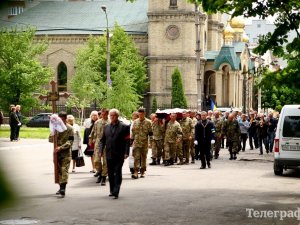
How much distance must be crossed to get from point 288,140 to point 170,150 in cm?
519

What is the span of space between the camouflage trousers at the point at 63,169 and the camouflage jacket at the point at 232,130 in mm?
13105

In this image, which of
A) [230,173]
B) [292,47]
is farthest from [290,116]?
[292,47]

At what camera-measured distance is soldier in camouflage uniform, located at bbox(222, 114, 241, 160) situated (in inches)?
989

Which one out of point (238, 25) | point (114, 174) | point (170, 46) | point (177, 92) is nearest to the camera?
point (114, 174)

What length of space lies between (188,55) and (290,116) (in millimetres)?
51240

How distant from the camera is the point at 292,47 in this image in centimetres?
1365

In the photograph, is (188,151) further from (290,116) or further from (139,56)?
(139,56)

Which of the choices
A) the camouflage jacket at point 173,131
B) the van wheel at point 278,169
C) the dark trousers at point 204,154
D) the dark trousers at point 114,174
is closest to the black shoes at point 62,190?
the dark trousers at point 114,174

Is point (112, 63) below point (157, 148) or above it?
above

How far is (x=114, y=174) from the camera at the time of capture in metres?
12.9

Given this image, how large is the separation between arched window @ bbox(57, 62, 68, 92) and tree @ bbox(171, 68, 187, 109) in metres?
14.7

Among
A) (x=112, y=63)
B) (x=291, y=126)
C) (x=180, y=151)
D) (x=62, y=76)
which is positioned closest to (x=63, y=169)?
(x=291, y=126)

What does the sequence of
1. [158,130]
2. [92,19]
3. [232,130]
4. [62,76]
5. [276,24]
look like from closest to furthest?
[276,24]
[158,130]
[232,130]
[62,76]
[92,19]

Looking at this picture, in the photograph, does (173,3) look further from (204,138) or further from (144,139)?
(144,139)
